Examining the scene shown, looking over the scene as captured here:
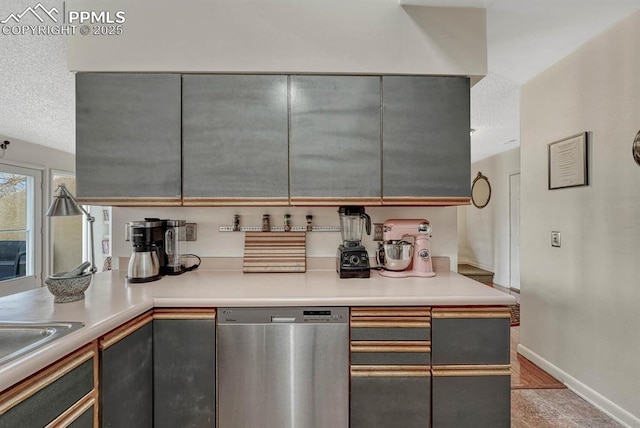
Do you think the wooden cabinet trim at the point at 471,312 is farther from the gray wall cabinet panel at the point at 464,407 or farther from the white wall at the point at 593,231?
the white wall at the point at 593,231

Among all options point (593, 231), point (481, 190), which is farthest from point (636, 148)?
point (481, 190)

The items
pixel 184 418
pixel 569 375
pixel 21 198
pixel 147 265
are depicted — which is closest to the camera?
pixel 184 418

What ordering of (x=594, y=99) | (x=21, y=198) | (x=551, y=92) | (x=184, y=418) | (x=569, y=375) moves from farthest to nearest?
(x=21, y=198)
(x=551, y=92)
(x=569, y=375)
(x=594, y=99)
(x=184, y=418)

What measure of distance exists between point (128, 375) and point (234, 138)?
50.0 inches

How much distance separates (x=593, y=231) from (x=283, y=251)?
6.87 ft

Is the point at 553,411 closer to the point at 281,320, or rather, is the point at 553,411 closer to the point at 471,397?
the point at 471,397

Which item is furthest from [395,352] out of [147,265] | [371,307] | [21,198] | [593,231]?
[21,198]

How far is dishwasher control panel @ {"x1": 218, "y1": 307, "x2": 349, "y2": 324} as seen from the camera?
146 centimetres

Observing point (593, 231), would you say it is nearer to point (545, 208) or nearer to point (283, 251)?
point (545, 208)

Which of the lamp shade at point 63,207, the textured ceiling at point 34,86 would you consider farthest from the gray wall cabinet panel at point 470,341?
the textured ceiling at point 34,86

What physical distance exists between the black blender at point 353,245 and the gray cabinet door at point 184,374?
81 cm

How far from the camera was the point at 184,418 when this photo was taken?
1.44 m

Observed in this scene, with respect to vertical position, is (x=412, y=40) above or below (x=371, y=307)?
above

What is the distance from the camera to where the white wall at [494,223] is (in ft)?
16.7
